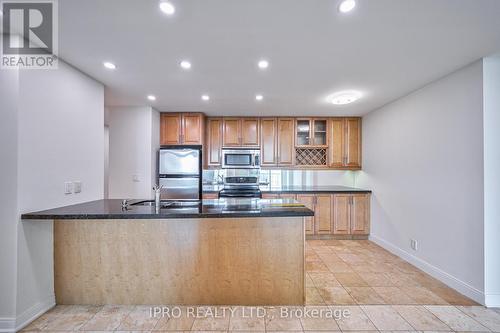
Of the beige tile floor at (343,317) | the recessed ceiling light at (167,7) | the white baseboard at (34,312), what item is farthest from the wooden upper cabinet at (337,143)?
the white baseboard at (34,312)

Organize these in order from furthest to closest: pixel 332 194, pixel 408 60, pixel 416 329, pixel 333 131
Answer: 1. pixel 333 131
2. pixel 332 194
3. pixel 408 60
4. pixel 416 329

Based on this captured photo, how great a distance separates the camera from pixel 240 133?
457 cm

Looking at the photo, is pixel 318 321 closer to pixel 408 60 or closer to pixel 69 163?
pixel 408 60

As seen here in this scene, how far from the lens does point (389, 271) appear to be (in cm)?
295

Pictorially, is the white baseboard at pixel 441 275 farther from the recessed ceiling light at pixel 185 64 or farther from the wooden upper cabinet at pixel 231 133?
Result: the recessed ceiling light at pixel 185 64

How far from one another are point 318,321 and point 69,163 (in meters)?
2.83

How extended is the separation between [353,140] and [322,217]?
1.70m

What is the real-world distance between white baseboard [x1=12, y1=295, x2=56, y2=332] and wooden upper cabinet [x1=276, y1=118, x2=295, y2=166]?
3787mm

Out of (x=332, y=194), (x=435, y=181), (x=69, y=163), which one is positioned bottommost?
(x=332, y=194)

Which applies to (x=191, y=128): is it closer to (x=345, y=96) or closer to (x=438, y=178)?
(x=345, y=96)

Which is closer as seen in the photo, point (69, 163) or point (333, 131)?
point (69, 163)

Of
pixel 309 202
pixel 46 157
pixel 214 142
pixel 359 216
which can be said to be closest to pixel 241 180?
pixel 214 142

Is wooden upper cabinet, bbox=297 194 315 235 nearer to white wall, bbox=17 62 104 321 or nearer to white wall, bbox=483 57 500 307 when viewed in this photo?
white wall, bbox=483 57 500 307

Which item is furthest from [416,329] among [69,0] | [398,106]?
[69,0]
